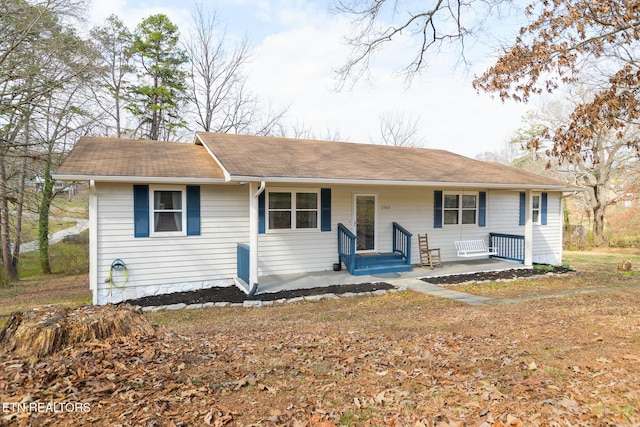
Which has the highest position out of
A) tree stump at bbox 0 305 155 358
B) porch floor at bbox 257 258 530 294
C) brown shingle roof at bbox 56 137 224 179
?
brown shingle roof at bbox 56 137 224 179

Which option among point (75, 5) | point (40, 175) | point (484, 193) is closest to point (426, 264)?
point (484, 193)

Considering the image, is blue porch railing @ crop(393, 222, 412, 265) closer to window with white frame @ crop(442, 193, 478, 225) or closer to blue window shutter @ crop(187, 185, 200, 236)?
window with white frame @ crop(442, 193, 478, 225)

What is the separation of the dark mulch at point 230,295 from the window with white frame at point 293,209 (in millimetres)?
1987

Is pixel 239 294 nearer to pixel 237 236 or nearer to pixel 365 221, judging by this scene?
pixel 237 236

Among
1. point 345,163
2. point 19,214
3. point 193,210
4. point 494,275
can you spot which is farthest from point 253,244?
point 19,214

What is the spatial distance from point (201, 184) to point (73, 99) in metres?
8.53

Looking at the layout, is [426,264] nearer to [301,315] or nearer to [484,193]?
[484,193]

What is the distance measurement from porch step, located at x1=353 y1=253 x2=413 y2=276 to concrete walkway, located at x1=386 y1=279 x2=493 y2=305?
0.78 meters

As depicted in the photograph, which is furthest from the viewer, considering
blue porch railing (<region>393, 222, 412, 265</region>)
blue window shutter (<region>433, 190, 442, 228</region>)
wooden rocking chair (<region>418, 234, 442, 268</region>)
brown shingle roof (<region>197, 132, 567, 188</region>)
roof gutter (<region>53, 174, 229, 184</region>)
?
blue window shutter (<region>433, 190, 442, 228</region>)

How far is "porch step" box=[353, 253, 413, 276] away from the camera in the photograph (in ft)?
→ 33.0

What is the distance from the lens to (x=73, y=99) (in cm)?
1357

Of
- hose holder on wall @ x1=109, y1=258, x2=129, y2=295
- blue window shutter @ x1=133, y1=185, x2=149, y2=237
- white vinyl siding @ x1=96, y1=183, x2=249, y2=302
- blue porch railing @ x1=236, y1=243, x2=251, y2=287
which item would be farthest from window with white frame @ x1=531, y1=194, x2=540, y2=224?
hose holder on wall @ x1=109, y1=258, x2=129, y2=295

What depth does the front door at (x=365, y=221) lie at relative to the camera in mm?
10734

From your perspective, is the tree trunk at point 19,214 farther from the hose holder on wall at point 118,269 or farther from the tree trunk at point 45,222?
the hose holder on wall at point 118,269
